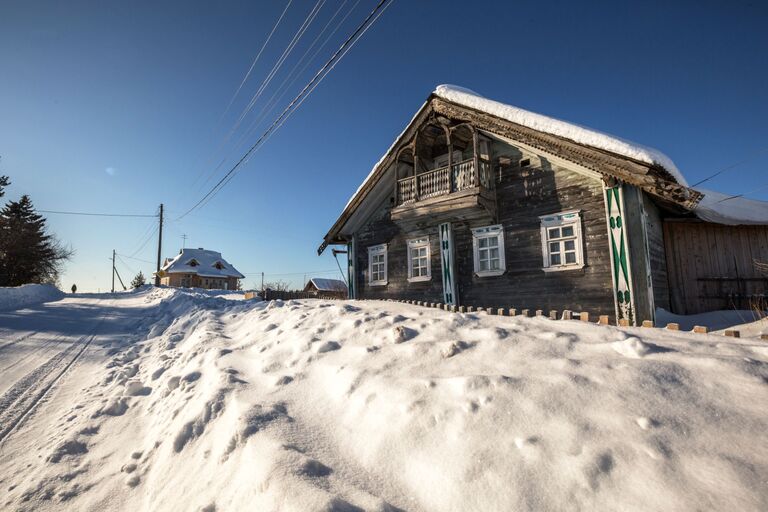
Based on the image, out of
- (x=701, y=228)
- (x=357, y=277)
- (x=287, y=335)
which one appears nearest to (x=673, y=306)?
(x=701, y=228)

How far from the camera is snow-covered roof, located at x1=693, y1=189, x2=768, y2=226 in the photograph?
31.1 ft

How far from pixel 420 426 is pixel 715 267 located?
1197 centimetres

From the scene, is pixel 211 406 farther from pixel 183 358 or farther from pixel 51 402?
pixel 51 402

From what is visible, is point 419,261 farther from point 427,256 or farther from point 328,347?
point 328,347

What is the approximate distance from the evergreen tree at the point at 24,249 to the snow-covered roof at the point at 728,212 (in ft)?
147

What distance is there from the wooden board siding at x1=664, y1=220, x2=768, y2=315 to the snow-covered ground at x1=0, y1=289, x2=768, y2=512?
844 cm

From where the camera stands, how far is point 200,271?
1897 inches

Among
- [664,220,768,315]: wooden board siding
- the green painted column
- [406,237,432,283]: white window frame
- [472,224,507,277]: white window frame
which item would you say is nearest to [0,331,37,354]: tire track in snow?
[406,237,432,283]: white window frame

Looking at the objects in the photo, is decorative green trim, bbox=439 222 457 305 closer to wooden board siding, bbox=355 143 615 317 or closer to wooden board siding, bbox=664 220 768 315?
wooden board siding, bbox=355 143 615 317

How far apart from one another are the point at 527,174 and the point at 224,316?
29.4ft

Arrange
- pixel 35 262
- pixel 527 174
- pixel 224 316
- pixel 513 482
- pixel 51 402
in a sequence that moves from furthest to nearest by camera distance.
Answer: pixel 35 262
pixel 527 174
pixel 224 316
pixel 51 402
pixel 513 482

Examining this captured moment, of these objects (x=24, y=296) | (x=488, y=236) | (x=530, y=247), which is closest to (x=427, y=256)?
(x=488, y=236)

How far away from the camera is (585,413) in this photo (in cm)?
235

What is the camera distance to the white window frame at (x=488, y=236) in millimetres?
9906
